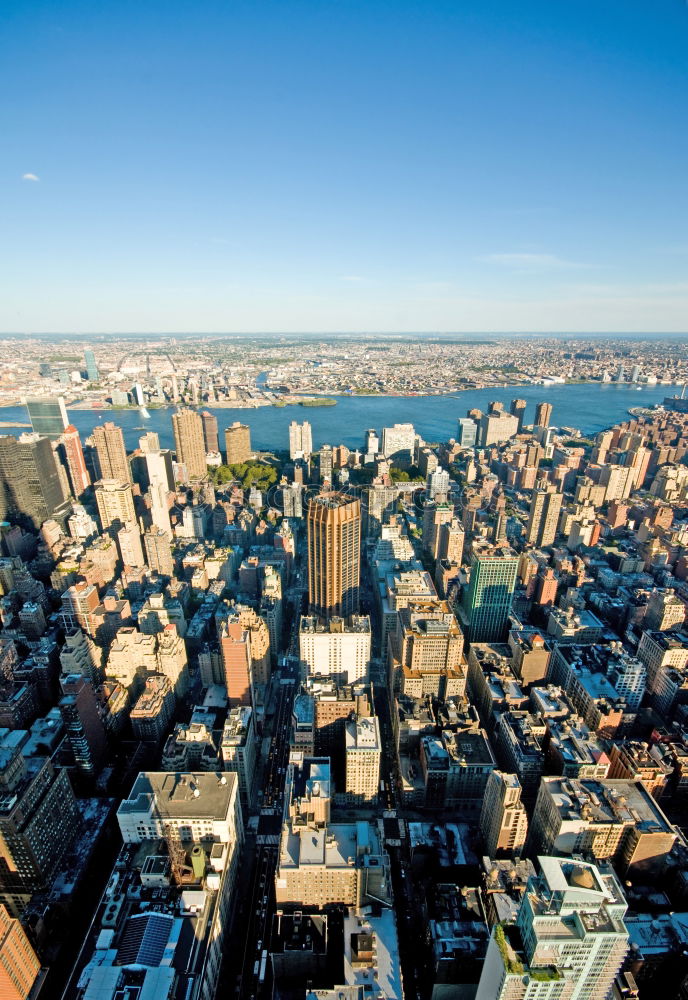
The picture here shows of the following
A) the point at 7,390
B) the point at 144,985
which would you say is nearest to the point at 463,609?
the point at 144,985

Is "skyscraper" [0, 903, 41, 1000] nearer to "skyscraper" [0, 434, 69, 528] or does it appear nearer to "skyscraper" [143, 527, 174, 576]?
"skyscraper" [143, 527, 174, 576]

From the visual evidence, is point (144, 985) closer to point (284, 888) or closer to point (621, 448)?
point (284, 888)

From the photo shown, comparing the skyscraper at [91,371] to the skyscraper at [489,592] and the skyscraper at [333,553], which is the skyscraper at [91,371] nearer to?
the skyscraper at [333,553]

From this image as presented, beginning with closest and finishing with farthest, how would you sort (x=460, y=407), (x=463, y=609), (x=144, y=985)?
1. (x=144, y=985)
2. (x=463, y=609)
3. (x=460, y=407)

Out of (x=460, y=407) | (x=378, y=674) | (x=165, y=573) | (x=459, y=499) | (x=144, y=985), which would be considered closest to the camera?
(x=144, y=985)

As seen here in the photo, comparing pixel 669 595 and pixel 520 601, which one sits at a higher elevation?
pixel 669 595

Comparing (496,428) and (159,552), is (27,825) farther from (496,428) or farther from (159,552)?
(496,428)

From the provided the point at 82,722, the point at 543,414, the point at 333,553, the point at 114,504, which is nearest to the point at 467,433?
the point at 543,414
